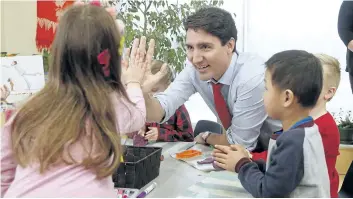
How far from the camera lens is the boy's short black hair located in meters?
1.07

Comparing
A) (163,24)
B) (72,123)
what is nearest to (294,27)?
(163,24)

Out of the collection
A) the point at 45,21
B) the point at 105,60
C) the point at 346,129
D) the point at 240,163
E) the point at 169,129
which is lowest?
Result: the point at 346,129

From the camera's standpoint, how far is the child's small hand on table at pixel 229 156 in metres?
1.17

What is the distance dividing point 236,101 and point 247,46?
66.1 inches

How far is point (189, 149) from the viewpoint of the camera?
5.31ft

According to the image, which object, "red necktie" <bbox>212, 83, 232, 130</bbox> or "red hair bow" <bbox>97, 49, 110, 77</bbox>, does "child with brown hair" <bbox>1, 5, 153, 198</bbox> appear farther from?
"red necktie" <bbox>212, 83, 232, 130</bbox>

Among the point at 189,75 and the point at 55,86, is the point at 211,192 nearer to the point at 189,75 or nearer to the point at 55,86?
the point at 55,86

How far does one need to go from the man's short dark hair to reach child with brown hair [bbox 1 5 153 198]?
720 mm

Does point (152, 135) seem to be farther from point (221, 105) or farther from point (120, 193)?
point (120, 193)

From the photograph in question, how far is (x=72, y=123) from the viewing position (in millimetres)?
959

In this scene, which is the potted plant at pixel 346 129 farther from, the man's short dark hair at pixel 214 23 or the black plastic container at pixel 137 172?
the black plastic container at pixel 137 172

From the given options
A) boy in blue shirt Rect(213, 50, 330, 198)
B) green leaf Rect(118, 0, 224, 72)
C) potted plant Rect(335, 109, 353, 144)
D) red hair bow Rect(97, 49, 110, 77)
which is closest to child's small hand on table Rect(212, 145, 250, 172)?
boy in blue shirt Rect(213, 50, 330, 198)

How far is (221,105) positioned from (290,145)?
86 cm

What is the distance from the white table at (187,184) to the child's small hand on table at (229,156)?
2.3 inches
